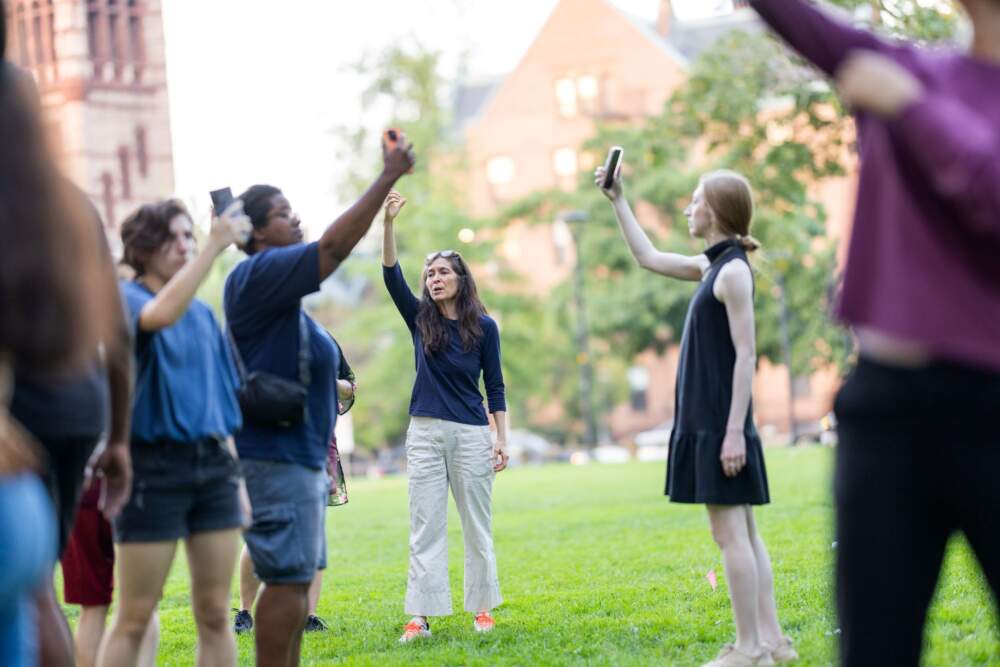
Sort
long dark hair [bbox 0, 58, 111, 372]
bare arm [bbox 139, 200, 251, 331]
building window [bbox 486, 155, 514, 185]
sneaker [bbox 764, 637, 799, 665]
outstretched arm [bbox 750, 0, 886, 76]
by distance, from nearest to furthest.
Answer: long dark hair [bbox 0, 58, 111, 372]
outstretched arm [bbox 750, 0, 886, 76]
bare arm [bbox 139, 200, 251, 331]
sneaker [bbox 764, 637, 799, 665]
building window [bbox 486, 155, 514, 185]

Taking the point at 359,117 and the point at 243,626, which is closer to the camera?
the point at 243,626

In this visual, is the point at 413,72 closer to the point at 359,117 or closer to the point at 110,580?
the point at 359,117

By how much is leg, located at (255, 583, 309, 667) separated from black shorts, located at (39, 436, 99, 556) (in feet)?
4.62

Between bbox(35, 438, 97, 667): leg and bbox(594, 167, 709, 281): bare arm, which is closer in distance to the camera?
bbox(35, 438, 97, 667): leg

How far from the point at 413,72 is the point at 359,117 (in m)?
2.84

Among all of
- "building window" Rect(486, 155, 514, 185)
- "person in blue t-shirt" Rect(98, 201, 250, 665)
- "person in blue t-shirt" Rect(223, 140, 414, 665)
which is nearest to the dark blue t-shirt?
"person in blue t-shirt" Rect(98, 201, 250, 665)

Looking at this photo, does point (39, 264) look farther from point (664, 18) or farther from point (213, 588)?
point (664, 18)

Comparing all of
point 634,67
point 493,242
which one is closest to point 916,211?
point 493,242

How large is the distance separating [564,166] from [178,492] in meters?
69.8

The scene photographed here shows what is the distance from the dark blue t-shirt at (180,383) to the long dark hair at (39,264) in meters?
2.42

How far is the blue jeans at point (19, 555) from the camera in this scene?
2936 mm

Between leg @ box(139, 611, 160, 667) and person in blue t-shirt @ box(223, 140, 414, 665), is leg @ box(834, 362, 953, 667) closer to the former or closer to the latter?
person in blue t-shirt @ box(223, 140, 414, 665)

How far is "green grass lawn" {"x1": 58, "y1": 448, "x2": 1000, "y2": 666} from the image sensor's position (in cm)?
798

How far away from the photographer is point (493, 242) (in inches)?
2280
